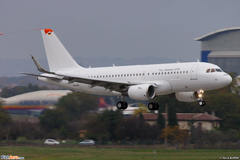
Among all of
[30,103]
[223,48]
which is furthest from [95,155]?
[223,48]

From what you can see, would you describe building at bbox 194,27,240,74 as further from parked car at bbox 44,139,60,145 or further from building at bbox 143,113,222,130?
parked car at bbox 44,139,60,145

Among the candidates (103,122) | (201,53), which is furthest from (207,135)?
(201,53)

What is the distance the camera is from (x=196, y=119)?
212 ft

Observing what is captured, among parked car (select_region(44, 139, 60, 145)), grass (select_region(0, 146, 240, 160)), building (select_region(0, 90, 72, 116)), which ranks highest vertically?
building (select_region(0, 90, 72, 116))

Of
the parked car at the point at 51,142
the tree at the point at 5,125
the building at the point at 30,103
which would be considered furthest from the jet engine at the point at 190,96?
the tree at the point at 5,125

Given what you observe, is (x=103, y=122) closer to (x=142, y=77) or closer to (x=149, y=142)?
(x=149, y=142)

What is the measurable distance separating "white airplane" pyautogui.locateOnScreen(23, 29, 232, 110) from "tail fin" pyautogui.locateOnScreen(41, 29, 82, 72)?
1084 mm

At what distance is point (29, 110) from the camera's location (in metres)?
49.5

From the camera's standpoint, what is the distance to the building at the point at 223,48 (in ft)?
468

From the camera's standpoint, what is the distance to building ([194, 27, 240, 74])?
143 meters

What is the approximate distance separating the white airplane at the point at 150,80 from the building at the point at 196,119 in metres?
22.0

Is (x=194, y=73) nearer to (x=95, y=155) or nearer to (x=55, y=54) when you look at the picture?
(x=95, y=155)

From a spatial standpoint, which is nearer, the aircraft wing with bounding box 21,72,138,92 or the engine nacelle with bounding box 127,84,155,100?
the engine nacelle with bounding box 127,84,155,100

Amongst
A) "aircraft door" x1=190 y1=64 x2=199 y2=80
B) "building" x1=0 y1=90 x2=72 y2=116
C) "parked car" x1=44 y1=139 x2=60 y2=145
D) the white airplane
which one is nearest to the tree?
"building" x1=0 y1=90 x2=72 y2=116
